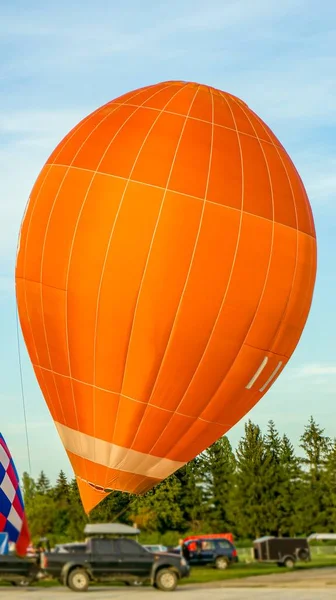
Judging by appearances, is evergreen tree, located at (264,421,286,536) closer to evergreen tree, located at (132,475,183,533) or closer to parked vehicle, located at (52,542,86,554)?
evergreen tree, located at (132,475,183,533)

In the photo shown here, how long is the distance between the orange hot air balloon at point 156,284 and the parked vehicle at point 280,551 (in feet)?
21.0

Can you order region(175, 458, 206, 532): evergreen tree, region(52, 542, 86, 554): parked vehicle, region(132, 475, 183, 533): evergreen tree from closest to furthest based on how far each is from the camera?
1. region(52, 542, 86, 554): parked vehicle
2. region(175, 458, 206, 532): evergreen tree
3. region(132, 475, 183, 533): evergreen tree

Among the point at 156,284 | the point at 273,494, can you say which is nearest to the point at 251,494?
the point at 273,494

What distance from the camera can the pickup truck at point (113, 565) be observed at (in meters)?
24.6

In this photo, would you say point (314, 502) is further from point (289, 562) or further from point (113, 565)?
point (113, 565)

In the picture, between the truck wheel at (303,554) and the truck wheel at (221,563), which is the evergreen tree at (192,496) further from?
the truck wheel at (303,554)

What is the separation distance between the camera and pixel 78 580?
970 inches

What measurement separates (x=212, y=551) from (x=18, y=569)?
11482 millimetres

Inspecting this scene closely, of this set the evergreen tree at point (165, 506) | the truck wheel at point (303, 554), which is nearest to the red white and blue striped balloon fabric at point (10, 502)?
the evergreen tree at point (165, 506)

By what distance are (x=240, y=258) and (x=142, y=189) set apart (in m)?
3.52

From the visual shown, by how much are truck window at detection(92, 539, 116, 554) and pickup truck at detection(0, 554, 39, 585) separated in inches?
67.0

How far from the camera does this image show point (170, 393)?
2905cm

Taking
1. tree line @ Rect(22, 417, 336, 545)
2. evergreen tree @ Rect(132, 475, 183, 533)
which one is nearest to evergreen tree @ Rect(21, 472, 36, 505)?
tree line @ Rect(22, 417, 336, 545)

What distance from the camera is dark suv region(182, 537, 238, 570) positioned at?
35.2 metres
